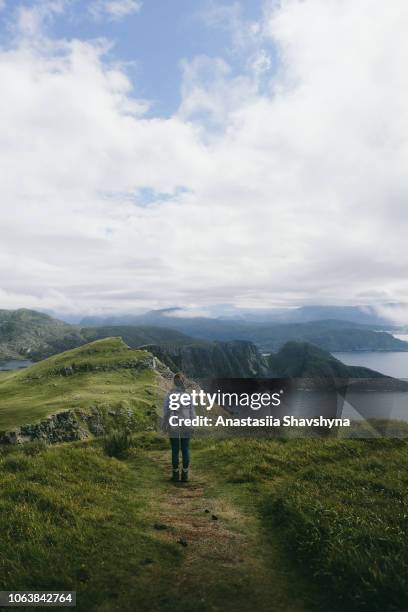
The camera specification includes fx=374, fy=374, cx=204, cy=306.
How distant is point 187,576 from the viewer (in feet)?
24.0

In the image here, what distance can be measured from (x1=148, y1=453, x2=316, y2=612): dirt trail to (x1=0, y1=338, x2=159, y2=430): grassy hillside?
127 feet

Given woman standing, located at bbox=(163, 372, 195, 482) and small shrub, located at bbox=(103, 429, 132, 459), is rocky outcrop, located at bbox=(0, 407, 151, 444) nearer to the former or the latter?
small shrub, located at bbox=(103, 429, 132, 459)

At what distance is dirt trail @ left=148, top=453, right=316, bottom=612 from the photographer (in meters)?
6.60

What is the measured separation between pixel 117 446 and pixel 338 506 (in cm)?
1163

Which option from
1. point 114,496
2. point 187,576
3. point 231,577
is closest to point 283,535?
point 231,577

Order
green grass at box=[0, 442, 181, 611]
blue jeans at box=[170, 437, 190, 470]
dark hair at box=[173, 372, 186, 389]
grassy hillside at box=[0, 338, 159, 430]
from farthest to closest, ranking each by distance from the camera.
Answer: grassy hillside at box=[0, 338, 159, 430] → dark hair at box=[173, 372, 186, 389] → blue jeans at box=[170, 437, 190, 470] → green grass at box=[0, 442, 181, 611]

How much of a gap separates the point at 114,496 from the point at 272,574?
18.3 feet

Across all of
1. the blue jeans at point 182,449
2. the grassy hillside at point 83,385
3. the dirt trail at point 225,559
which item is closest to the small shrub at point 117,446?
the blue jeans at point 182,449

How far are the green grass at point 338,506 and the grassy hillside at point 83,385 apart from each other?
117 feet

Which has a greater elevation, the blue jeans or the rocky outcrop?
the blue jeans

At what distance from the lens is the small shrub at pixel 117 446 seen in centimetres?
1798

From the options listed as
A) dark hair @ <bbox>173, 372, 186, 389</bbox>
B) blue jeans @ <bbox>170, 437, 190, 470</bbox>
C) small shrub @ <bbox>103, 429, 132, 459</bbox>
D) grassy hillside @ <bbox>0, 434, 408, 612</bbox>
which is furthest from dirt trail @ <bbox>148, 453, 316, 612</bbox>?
small shrub @ <bbox>103, 429, 132, 459</bbox>

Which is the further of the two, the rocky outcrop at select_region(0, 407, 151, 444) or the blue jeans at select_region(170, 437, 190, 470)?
the rocky outcrop at select_region(0, 407, 151, 444)

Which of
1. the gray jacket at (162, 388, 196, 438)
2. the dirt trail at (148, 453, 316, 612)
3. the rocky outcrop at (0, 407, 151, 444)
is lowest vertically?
the rocky outcrop at (0, 407, 151, 444)
